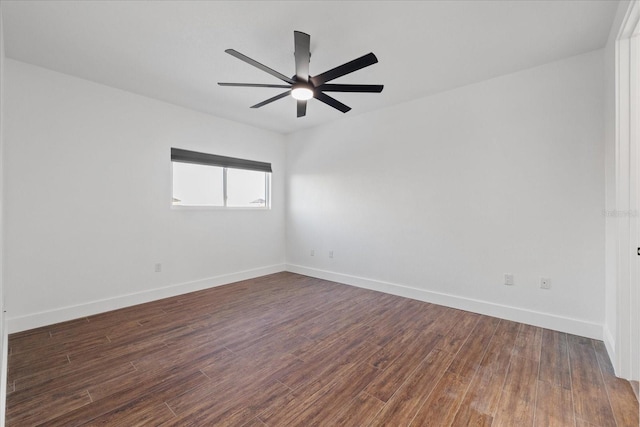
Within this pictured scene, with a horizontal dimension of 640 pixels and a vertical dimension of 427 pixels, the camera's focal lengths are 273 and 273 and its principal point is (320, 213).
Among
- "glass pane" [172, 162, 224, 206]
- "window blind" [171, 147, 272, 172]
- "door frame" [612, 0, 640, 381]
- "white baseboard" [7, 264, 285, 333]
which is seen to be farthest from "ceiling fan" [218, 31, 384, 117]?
"white baseboard" [7, 264, 285, 333]

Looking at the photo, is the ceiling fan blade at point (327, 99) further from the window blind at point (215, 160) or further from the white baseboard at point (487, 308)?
the white baseboard at point (487, 308)

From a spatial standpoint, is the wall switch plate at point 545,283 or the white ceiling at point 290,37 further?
the wall switch plate at point 545,283

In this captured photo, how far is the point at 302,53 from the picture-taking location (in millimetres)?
1978

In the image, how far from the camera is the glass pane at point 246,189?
4.55 m

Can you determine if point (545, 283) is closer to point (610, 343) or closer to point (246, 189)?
point (610, 343)

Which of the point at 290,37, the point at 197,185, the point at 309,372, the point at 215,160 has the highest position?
the point at 290,37

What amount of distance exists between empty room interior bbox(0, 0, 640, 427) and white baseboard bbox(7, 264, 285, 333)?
19 mm

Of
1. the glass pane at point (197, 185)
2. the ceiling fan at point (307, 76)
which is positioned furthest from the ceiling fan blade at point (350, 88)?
the glass pane at point (197, 185)

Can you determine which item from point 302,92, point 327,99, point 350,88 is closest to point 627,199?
point 350,88

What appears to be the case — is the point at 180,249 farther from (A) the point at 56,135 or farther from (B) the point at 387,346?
(B) the point at 387,346

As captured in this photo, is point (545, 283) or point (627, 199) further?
point (545, 283)

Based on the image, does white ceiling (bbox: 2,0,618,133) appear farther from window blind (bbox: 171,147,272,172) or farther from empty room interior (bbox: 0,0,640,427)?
window blind (bbox: 171,147,272,172)

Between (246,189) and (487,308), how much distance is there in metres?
3.91

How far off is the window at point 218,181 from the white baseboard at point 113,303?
3.80 feet
